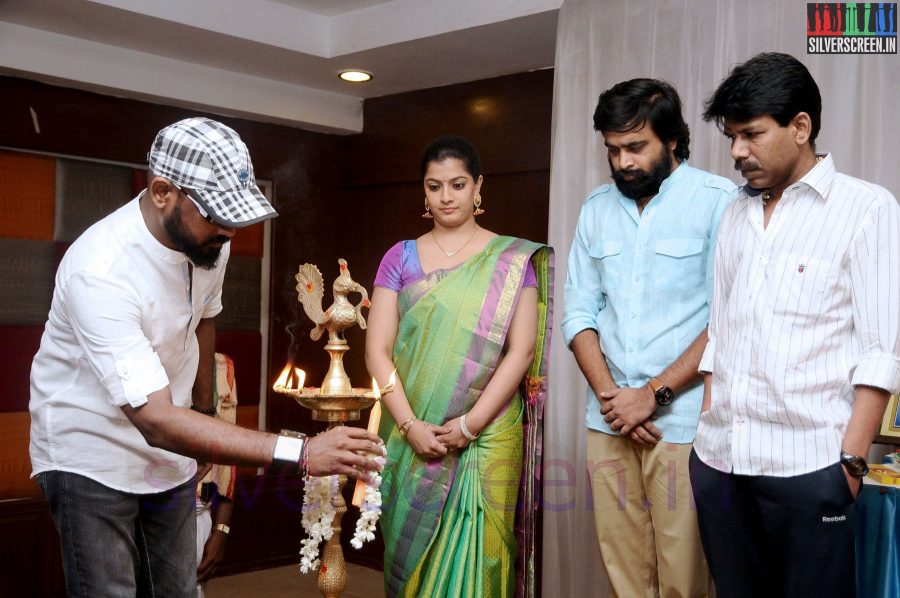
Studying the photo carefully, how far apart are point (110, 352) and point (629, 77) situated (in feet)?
8.11

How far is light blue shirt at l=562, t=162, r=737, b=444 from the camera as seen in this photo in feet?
8.53

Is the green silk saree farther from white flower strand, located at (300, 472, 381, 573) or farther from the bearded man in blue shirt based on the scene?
white flower strand, located at (300, 472, 381, 573)

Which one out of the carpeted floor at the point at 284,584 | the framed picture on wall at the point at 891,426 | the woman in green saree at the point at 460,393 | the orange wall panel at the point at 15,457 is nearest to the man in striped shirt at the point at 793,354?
the framed picture on wall at the point at 891,426

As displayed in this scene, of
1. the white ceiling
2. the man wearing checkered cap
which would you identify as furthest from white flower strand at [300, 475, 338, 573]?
the white ceiling

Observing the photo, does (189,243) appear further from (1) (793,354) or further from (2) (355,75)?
(2) (355,75)

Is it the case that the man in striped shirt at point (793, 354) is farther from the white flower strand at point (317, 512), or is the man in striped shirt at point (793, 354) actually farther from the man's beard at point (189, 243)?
the man's beard at point (189, 243)

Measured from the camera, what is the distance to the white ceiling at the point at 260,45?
13.0 ft

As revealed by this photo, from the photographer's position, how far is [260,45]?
433 centimetres

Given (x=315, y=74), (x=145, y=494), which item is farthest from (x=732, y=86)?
(x=315, y=74)

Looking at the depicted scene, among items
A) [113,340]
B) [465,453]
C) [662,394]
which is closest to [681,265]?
[662,394]

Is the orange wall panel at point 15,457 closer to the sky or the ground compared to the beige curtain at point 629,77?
closer to the ground

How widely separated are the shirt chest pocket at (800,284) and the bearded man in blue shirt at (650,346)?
0.44 meters

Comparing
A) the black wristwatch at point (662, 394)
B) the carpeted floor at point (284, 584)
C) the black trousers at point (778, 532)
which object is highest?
→ the black wristwatch at point (662, 394)

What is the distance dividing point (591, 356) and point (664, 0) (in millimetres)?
1600
